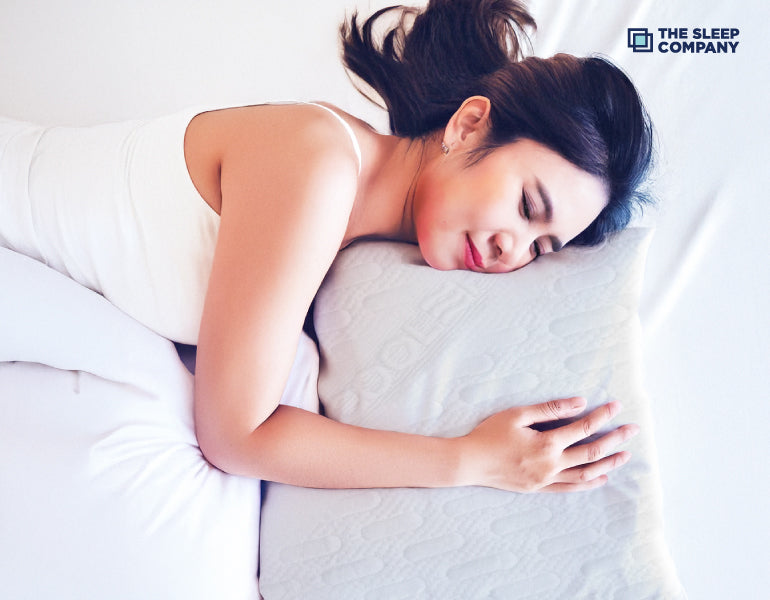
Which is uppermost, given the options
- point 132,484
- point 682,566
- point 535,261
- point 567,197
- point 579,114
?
point 579,114

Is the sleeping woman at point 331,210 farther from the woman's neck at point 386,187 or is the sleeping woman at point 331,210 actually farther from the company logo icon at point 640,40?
the company logo icon at point 640,40

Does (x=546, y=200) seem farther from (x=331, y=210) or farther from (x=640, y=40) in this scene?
(x=640, y=40)

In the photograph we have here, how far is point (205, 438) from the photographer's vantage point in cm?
88

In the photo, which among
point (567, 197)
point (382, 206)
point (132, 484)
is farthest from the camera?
point (382, 206)

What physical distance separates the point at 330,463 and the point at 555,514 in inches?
12.3

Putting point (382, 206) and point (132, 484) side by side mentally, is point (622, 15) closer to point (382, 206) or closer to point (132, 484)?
point (382, 206)

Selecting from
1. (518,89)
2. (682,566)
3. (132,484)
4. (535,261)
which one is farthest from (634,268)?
(132,484)

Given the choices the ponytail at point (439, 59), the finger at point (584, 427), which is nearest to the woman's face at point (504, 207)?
the ponytail at point (439, 59)

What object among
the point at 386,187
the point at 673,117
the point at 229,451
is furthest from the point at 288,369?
the point at 673,117

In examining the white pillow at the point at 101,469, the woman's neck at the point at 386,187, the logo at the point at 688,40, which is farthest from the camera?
the logo at the point at 688,40

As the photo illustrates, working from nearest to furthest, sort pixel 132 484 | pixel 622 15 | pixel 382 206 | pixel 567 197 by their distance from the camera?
pixel 132 484, pixel 567 197, pixel 382 206, pixel 622 15

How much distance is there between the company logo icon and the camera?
4.15 feet

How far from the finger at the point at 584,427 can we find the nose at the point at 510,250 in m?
0.24

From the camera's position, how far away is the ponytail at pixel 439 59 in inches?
42.4
